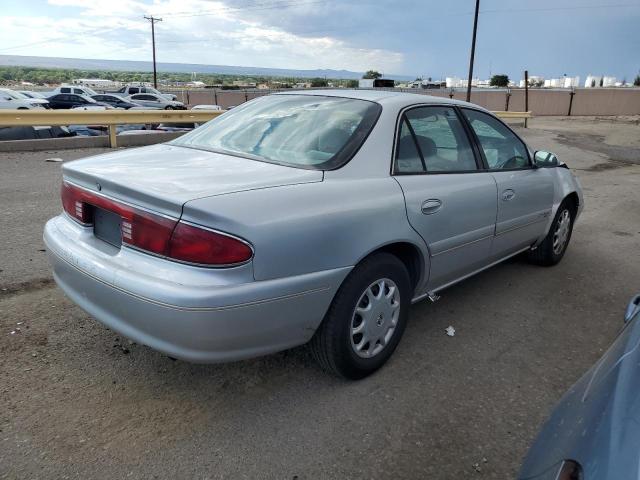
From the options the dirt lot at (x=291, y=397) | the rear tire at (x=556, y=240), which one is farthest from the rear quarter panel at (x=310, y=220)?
the rear tire at (x=556, y=240)

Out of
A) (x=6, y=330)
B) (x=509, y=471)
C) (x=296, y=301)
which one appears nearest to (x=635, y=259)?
(x=509, y=471)

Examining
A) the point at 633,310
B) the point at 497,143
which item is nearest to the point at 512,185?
the point at 497,143

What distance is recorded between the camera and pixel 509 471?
2.32m

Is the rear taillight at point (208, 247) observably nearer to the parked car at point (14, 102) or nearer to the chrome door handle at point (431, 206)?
the chrome door handle at point (431, 206)

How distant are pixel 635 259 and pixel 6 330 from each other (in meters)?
5.77

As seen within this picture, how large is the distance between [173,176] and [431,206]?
1.53m

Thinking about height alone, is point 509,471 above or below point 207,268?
below

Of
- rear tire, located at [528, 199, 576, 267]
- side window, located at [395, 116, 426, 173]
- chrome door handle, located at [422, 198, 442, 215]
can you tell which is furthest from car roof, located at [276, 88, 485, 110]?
rear tire, located at [528, 199, 576, 267]

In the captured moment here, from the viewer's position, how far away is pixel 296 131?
312cm

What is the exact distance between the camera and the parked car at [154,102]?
33875mm

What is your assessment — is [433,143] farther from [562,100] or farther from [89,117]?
[562,100]

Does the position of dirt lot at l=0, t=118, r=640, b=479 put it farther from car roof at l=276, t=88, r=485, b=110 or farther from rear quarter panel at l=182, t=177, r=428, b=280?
car roof at l=276, t=88, r=485, b=110

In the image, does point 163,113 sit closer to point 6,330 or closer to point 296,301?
point 6,330

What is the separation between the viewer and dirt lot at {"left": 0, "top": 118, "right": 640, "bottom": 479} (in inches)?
91.0
